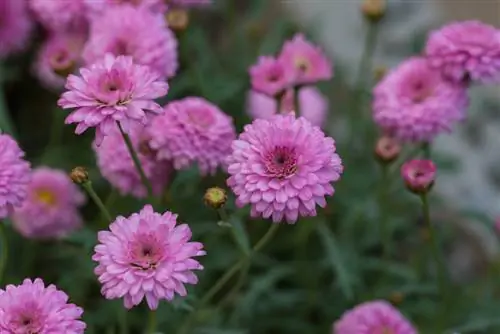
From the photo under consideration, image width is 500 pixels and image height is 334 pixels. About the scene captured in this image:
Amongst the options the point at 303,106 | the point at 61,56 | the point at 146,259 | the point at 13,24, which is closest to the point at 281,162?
the point at 146,259

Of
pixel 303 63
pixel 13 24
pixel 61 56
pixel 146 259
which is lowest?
pixel 146 259

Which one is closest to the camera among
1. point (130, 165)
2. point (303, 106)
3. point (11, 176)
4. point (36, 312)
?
point (36, 312)

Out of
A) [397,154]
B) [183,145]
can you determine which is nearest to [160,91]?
[183,145]

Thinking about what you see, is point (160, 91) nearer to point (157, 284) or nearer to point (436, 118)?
point (157, 284)

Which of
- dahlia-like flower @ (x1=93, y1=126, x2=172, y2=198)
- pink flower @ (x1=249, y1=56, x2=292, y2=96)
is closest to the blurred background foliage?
dahlia-like flower @ (x1=93, y1=126, x2=172, y2=198)

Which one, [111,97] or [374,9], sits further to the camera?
[374,9]

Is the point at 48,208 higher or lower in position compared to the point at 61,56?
lower

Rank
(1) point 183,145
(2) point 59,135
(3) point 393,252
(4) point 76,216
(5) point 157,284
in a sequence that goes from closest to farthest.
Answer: (5) point 157,284, (1) point 183,145, (4) point 76,216, (3) point 393,252, (2) point 59,135

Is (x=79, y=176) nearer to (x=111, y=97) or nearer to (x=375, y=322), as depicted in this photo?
(x=111, y=97)
